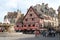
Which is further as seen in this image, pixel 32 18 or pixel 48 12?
pixel 48 12

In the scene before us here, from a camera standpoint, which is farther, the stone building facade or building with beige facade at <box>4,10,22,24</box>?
building with beige facade at <box>4,10,22,24</box>

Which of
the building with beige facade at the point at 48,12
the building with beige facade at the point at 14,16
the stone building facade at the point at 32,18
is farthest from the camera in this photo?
the building with beige facade at the point at 14,16

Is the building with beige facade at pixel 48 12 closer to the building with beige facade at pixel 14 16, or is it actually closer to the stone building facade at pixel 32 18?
the stone building facade at pixel 32 18

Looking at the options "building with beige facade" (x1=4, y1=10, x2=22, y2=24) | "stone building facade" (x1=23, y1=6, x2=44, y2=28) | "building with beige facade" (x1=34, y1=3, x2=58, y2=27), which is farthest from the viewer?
"building with beige facade" (x1=4, y1=10, x2=22, y2=24)

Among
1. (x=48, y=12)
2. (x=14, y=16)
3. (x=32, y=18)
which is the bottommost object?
(x=32, y=18)

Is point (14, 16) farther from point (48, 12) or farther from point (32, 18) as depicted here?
point (48, 12)

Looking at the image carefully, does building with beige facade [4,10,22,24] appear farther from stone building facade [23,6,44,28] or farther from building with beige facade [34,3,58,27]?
stone building facade [23,6,44,28]

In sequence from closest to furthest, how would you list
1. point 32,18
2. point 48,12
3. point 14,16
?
point 32,18, point 14,16, point 48,12

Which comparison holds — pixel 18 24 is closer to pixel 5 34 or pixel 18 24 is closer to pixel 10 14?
pixel 10 14

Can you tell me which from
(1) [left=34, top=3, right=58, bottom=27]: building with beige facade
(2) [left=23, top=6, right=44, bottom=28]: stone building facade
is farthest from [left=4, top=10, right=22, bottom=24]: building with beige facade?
(2) [left=23, top=6, right=44, bottom=28]: stone building facade

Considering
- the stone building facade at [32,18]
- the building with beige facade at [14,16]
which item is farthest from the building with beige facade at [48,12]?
the building with beige facade at [14,16]

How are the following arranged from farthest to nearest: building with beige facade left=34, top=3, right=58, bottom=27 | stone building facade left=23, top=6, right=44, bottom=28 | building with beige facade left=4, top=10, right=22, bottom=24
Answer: building with beige facade left=4, top=10, right=22, bottom=24
building with beige facade left=34, top=3, right=58, bottom=27
stone building facade left=23, top=6, right=44, bottom=28

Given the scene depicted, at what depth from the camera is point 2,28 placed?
158 ft

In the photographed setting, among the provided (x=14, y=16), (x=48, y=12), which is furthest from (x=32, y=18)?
(x=48, y=12)
